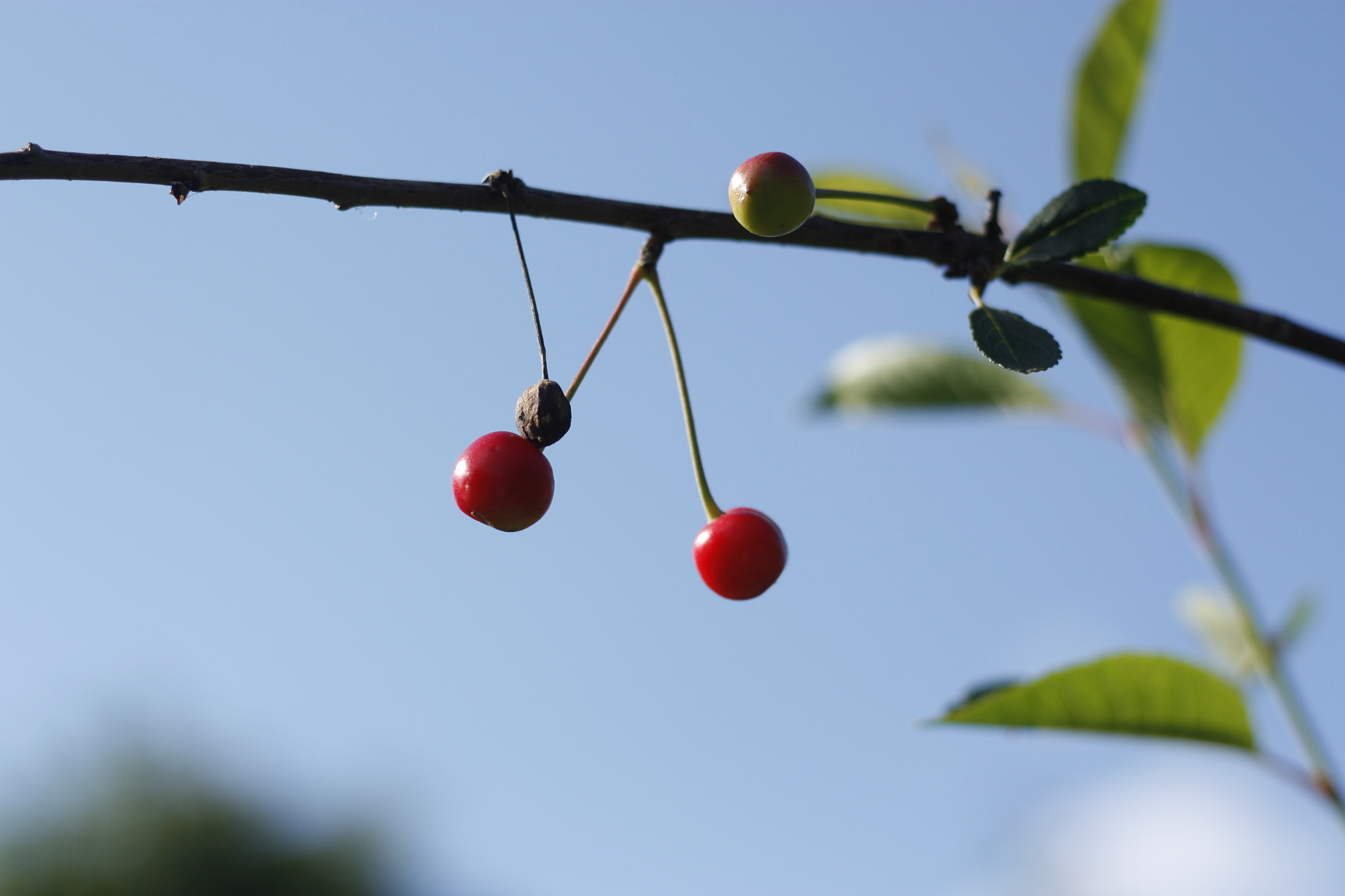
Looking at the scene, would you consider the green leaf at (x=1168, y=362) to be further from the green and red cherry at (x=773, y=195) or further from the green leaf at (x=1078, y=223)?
the green and red cherry at (x=773, y=195)

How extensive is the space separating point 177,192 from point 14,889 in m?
18.7

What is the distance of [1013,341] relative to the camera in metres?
1.08

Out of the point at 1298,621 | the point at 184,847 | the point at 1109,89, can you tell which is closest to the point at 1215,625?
the point at 1298,621

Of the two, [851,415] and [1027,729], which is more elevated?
[851,415]

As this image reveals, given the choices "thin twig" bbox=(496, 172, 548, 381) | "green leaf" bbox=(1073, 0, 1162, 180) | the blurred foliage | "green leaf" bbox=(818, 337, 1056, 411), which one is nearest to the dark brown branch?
"thin twig" bbox=(496, 172, 548, 381)

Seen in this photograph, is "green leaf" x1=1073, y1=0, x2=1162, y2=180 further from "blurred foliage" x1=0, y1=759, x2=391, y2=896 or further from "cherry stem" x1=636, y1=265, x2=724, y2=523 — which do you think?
"blurred foliage" x1=0, y1=759, x2=391, y2=896

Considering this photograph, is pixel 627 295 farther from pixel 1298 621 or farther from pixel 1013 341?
pixel 1298 621

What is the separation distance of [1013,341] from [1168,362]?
920 mm

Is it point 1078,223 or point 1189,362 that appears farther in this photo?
point 1189,362

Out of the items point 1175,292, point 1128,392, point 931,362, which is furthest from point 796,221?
point 931,362

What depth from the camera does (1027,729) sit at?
1414 millimetres

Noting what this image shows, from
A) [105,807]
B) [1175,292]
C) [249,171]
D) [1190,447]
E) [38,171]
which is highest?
[105,807]

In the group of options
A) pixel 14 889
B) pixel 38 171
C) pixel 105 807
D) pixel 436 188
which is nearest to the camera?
pixel 38 171

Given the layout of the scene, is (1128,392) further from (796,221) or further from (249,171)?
(249,171)
